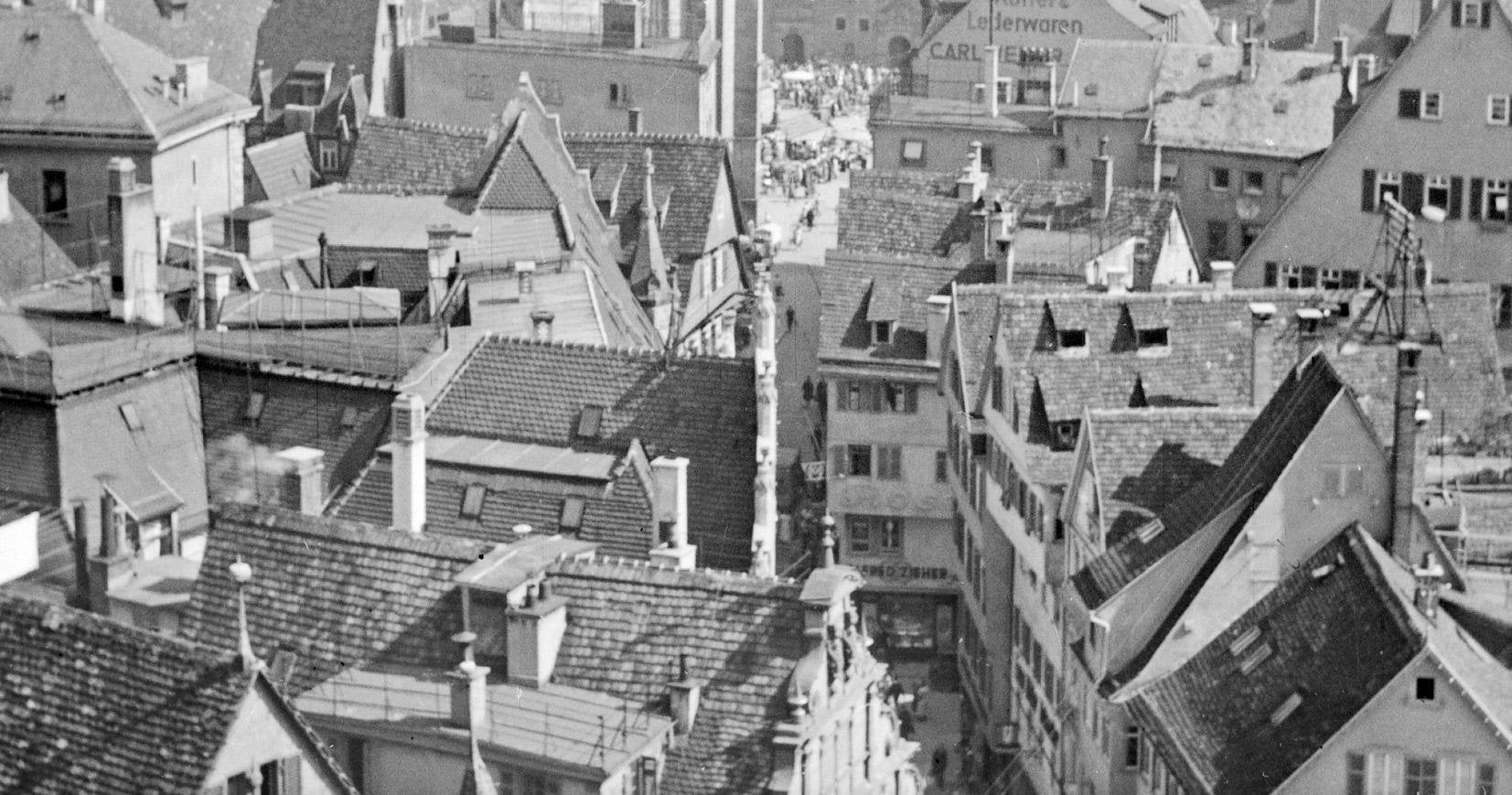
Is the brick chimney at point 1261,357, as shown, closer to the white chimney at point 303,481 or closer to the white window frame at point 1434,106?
the white window frame at point 1434,106

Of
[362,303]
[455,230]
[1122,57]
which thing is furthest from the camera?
[1122,57]

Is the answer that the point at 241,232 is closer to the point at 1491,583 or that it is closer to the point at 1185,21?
the point at 1491,583

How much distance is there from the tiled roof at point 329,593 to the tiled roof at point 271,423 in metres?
15.1

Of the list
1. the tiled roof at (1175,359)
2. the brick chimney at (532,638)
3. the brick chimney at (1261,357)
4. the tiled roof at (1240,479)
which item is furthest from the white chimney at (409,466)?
the brick chimney at (1261,357)

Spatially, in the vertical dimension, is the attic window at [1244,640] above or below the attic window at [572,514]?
below

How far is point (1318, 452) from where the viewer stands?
7275 cm

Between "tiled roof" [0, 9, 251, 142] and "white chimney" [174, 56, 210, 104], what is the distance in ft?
0.86

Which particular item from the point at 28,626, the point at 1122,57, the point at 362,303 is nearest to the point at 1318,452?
the point at 362,303

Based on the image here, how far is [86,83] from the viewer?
111 metres

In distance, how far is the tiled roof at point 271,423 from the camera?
3066 inches

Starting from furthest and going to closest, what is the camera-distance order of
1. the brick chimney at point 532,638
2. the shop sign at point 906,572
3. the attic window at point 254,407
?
1. the shop sign at point 906,572
2. the attic window at point 254,407
3. the brick chimney at point 532,638

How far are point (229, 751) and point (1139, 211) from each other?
6399cm

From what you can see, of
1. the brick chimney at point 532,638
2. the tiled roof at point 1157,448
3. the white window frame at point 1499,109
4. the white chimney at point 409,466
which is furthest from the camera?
the white window frame at point 1499,109

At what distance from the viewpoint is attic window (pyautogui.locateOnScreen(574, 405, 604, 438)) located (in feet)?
254
